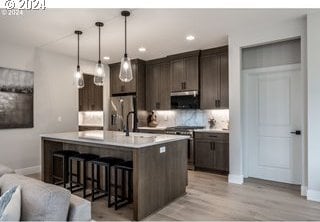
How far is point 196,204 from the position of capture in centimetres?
322

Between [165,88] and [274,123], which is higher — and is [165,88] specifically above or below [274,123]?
above

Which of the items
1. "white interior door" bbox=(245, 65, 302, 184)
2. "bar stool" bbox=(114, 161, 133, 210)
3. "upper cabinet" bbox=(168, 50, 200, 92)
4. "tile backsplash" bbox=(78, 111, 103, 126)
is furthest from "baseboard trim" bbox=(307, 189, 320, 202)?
"tile backsplash" bbox=(78, 111, 103, 126)

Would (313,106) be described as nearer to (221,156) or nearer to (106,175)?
(221,156)

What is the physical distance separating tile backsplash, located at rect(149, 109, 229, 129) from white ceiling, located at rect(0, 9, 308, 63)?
1628 mm

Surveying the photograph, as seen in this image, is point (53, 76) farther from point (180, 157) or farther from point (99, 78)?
point (180, 157)

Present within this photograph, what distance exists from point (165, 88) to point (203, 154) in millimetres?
2043

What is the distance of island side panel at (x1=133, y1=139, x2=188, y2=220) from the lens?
2.73 meters

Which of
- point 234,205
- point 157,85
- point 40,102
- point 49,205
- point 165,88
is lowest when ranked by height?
point 234,205

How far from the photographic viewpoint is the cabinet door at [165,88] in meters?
5.97

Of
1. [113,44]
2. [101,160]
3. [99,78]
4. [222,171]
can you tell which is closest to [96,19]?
[99,78]

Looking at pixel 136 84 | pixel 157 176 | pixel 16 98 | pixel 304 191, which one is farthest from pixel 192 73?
pixel 16 98

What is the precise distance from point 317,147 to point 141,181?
262cm

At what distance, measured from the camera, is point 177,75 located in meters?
5.71

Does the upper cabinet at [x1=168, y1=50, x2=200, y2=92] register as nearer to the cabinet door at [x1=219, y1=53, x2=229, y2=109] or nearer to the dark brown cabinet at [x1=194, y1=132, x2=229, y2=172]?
the cabinet door at [x1=219, y1=53, x2=229, y2=109]
